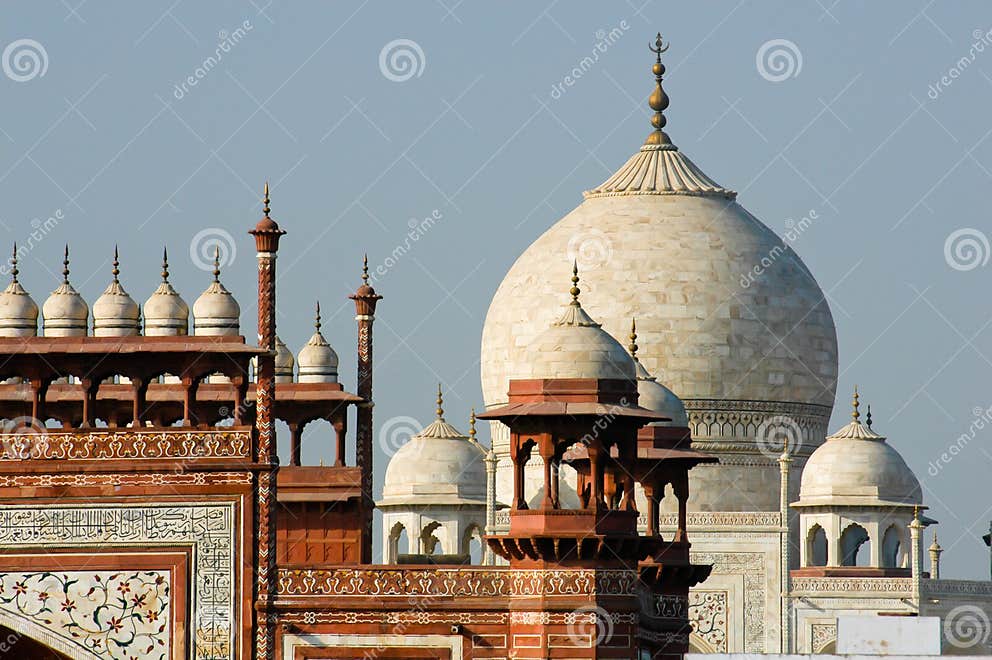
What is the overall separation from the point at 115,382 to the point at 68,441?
6.96 m

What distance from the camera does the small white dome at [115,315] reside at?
28172 millimetres

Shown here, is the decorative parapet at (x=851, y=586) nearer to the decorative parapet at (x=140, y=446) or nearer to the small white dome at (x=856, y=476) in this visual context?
the small white dome at (x=856, y=476)

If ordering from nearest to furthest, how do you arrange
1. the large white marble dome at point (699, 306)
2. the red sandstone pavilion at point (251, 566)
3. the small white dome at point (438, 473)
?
the red sandstone pavilion at point (251, 566) < the small white dome at point (438, 473) < the large white marble dome at point (699, 306)

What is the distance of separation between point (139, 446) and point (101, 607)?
1405 mm

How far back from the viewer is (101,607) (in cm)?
2559

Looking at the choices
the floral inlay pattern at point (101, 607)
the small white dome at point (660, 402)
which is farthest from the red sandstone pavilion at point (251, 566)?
the small white dome at point (660, 402)

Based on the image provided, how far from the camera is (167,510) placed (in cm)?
2573

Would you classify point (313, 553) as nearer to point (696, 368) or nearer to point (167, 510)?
point (167, 510)

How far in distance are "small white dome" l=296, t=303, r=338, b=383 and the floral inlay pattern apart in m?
7.52

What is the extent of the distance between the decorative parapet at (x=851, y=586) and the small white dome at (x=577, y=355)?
16.4 metres

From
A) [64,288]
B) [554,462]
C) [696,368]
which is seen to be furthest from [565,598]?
[696,368]

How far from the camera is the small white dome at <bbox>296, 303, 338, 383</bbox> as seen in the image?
33.0 metres

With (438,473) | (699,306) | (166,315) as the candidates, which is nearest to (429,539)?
(438,473)

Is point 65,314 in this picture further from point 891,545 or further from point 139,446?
point 891,545
